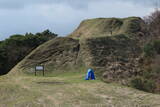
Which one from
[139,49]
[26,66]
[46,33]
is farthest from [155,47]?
[46,33]

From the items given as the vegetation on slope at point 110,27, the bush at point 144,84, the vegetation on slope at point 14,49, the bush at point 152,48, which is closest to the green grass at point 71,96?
the bush at point 144,84

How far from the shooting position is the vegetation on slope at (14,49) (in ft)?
108

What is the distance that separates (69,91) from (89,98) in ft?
4.32

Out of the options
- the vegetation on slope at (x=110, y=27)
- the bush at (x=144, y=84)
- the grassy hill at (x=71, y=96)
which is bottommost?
the bush at (x=144, y=84)

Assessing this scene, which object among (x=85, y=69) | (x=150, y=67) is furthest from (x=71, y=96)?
(x=150, y=67)

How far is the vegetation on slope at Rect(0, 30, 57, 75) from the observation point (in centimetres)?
3303

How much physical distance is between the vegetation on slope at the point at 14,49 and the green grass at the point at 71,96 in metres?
19.7

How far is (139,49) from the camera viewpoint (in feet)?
94.1

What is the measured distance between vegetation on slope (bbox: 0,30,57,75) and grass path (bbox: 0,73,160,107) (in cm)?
1968

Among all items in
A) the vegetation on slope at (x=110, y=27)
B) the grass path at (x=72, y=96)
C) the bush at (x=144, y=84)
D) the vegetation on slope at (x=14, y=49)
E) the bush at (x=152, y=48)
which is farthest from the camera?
the vegetation on slope at (x=110, y=27)

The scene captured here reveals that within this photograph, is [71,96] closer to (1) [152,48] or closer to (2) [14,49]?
(1) [152,48]

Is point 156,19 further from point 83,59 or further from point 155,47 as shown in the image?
point 83,59

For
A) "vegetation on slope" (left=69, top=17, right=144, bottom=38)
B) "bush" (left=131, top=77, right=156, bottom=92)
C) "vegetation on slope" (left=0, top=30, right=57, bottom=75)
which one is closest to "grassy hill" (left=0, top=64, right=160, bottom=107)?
"bush" (left=131, top=77, right=156, bottom=92)

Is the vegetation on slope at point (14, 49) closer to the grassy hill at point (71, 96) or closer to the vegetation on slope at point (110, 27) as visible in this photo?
the vegetation on slope at point (110, 27)
